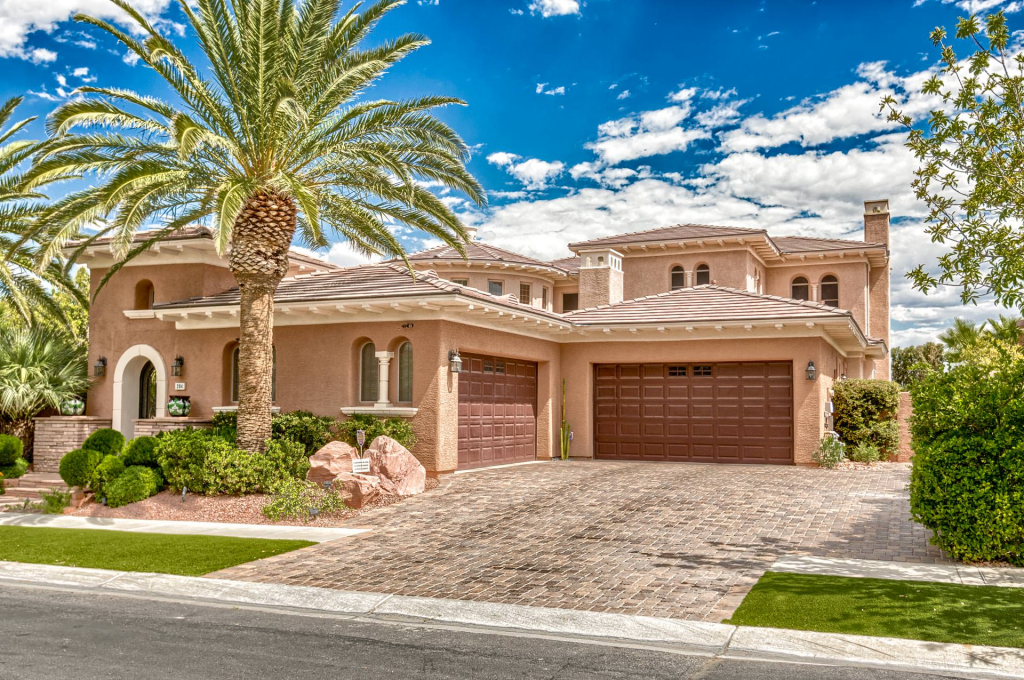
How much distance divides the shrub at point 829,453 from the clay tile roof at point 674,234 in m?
10.8

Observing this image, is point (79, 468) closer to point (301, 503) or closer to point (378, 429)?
point (301, 503)

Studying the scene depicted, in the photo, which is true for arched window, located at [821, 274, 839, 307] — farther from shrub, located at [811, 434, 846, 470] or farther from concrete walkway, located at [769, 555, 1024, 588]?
concrete walkway, located at [769, 555, 1024, 588]

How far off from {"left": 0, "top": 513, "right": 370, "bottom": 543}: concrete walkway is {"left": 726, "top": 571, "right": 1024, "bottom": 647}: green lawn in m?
6.53

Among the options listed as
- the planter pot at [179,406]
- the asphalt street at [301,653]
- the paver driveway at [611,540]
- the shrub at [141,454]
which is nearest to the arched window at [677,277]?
the paver driveway at [611,540]

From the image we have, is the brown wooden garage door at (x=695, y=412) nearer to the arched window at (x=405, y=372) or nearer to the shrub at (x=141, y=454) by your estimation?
the arched window at (x=405, y=372)

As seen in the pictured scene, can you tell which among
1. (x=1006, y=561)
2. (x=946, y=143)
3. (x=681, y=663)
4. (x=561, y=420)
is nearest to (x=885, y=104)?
(x=946, y=143)

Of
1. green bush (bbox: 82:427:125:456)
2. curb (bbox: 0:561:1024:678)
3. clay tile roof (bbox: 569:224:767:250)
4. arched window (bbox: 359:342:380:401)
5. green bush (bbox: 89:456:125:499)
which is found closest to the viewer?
curb (bbox: 0:561:1024:678)

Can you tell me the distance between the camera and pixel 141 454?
16.4 meters

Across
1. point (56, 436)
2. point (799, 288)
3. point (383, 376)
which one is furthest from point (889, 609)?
point (799, 288)

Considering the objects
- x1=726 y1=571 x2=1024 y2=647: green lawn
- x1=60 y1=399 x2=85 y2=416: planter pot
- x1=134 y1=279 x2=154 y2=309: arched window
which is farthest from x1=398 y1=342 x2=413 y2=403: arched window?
x1=726 y1=571 x2=1024 y2=647: green lawn

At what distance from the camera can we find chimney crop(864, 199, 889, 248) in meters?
35.1

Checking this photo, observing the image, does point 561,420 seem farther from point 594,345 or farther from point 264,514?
point 264,514

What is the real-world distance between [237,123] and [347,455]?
20.6ft

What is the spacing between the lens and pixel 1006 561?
10117 mm
